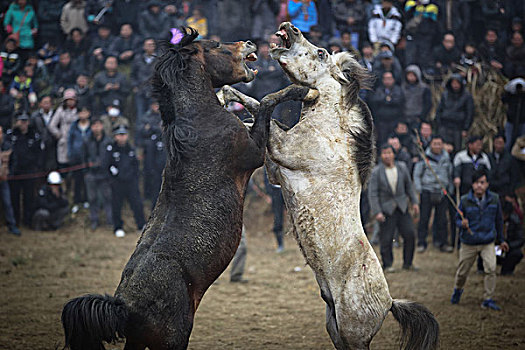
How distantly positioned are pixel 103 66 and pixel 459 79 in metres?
7.57

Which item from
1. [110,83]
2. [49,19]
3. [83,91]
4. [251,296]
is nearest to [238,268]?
[251,296]

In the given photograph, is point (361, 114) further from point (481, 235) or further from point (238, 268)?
point (238, 268)

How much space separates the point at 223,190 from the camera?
452 cm

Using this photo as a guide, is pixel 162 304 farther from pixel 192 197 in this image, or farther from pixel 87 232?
pixel 87 232

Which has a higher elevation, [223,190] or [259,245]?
[223,190]

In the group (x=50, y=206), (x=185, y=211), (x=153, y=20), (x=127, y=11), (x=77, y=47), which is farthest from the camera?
(x=77, y=47)

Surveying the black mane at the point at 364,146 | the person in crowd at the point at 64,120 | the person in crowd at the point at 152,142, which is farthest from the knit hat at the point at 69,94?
the black mane at the point at 364,146

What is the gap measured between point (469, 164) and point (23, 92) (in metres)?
9.51

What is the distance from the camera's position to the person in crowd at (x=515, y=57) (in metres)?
12.2

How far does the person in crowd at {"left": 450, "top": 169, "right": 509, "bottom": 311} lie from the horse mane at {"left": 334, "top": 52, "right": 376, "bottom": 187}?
3789 mm

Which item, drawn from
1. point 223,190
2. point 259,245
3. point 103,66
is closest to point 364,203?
point 259,245

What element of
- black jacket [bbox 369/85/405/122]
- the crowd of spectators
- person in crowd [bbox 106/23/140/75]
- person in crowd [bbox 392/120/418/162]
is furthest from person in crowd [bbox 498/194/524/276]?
person in crowd [bbox 106/23/140/75]

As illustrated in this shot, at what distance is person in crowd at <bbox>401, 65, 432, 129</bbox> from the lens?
1171cm

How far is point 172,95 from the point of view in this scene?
15.3 feet
